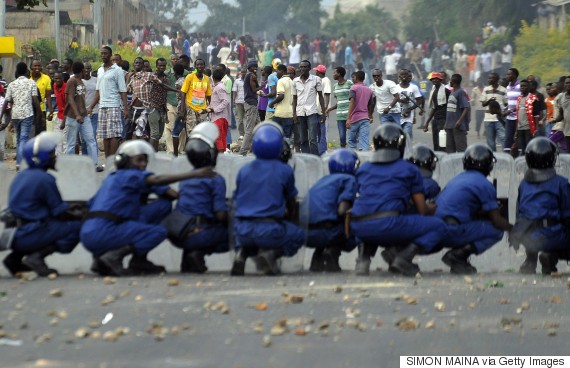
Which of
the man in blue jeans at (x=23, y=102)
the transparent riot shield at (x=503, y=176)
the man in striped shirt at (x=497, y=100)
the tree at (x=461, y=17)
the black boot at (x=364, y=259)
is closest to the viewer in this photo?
the black boot at (x=364, y=259)

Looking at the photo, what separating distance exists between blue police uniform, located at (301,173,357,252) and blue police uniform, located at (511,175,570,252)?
157cm

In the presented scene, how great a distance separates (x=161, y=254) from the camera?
42.5 ft

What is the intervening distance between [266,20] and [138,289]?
110711 mm

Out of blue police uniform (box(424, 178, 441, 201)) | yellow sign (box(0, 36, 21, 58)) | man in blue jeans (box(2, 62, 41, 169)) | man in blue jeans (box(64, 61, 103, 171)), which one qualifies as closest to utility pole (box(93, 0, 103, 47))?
yellow sign (box(0, 36, 21, 58))

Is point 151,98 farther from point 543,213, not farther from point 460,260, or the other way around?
point 543,213

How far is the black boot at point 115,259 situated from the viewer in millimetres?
11812

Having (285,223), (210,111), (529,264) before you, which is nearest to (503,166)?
(529,264)

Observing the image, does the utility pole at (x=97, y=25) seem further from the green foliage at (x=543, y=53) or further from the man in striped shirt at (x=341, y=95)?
the man in striped shirt at (x=341, y=95)

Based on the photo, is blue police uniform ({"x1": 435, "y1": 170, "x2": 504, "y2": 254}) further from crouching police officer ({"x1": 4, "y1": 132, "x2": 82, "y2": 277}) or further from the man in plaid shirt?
the man in plaid shirt

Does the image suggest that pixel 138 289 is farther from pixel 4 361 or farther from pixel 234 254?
pixel 4 361

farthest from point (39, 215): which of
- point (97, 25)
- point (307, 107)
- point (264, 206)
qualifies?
point (97, 25)

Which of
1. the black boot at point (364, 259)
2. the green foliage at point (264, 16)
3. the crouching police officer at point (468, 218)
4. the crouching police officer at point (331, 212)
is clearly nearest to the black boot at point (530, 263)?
the crouching police officer at point (468, 218)

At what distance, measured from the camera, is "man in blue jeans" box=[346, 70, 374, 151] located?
2248cm

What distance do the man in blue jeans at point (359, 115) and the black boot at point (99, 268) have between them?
10.8 metres
